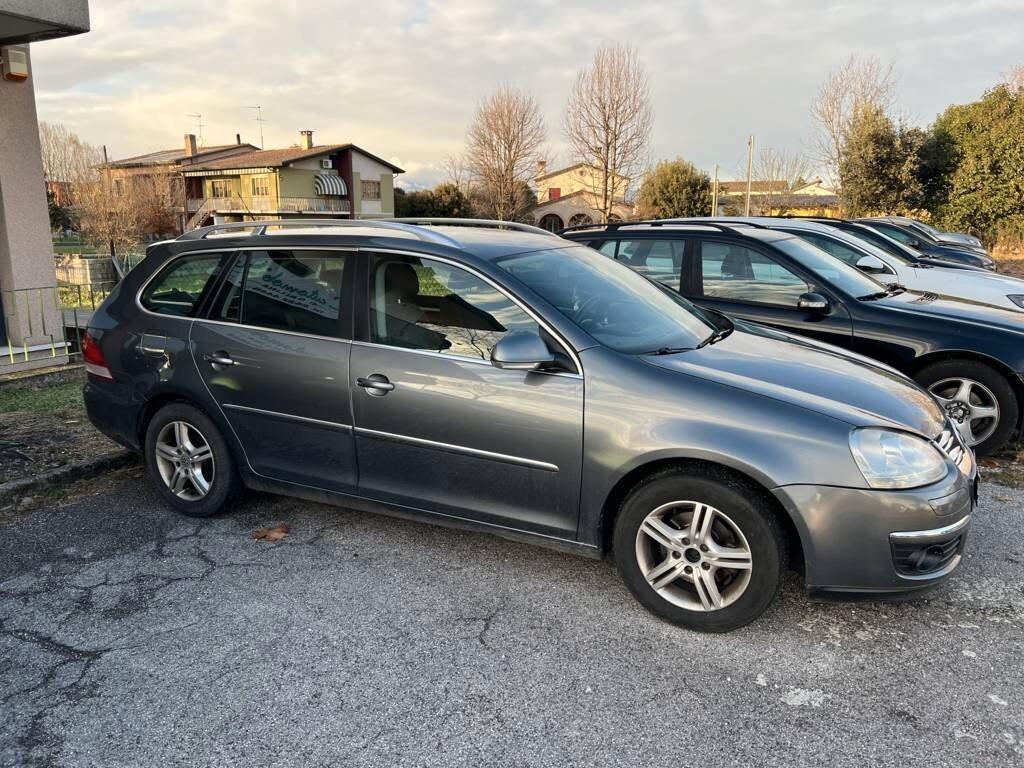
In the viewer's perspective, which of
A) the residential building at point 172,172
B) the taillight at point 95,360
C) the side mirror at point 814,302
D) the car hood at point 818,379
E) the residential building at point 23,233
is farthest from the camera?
the residential building at point 172,172

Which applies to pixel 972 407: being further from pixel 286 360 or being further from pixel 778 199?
pixel 778 199

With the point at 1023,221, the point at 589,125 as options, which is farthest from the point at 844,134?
the point at 589,125

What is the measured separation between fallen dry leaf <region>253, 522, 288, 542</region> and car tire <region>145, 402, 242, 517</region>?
277 mm

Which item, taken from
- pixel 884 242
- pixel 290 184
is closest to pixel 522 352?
pixel 884 242

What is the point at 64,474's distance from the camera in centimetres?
484

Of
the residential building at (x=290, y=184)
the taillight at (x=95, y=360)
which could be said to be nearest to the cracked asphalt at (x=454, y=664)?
the taillight at (x=95, y=360)

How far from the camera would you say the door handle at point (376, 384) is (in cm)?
363

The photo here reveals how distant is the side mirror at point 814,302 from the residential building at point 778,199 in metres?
34.1

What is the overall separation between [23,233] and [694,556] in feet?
27.8

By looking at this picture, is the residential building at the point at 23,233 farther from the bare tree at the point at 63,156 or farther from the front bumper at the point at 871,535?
the bare tree at the point at 63,156

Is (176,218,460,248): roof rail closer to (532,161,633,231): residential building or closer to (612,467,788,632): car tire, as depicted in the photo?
(612,467,788,632): car tire

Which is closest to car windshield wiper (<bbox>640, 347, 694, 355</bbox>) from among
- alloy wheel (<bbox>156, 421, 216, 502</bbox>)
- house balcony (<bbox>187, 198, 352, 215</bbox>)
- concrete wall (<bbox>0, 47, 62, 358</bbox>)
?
alloy wheel (<bbox>156, 421, 216, 502</bbox>)

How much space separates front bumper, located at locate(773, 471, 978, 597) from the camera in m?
2.87

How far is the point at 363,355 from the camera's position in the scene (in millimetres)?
3719
